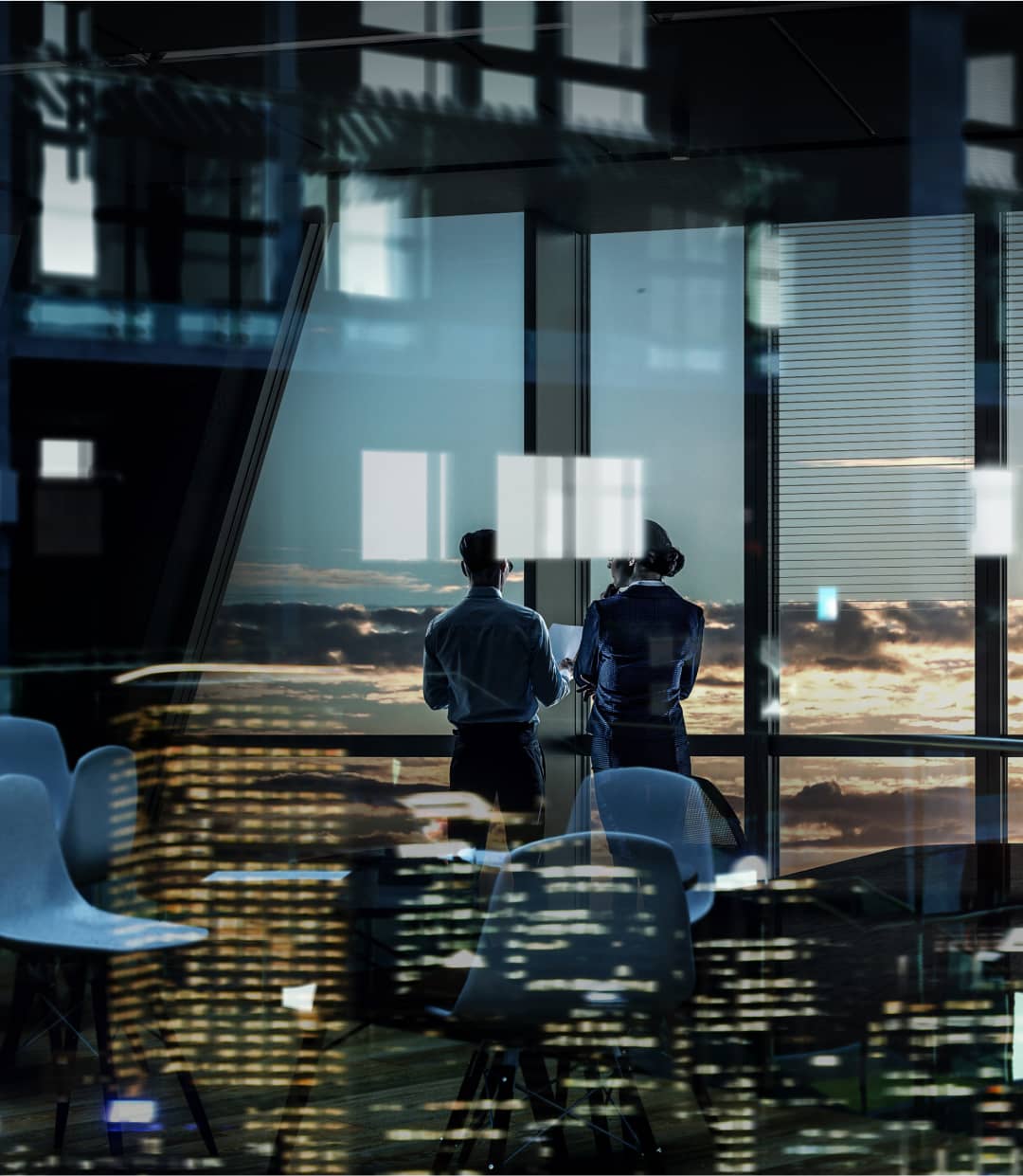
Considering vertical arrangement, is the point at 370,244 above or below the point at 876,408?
above

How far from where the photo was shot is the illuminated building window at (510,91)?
4.02 m

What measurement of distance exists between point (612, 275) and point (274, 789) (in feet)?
7.35

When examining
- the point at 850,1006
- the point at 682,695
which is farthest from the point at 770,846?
the point at 850,1006

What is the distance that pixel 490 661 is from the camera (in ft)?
12.3

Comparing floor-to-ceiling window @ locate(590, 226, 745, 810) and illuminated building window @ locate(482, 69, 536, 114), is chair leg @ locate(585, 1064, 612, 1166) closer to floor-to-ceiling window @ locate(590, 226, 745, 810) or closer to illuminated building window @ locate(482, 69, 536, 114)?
floor-to-ceiling window @ locate(590, 226, 745, 810)

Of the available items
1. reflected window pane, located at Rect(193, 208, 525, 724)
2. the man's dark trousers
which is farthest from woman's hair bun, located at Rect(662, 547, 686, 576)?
the man's dark trousers

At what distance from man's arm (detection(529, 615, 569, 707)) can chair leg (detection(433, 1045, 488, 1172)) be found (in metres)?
1.26

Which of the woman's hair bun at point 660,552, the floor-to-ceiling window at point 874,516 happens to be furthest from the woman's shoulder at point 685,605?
the floor-to-ceiling window at point 874,516

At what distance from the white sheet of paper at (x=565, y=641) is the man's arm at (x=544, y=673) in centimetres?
69

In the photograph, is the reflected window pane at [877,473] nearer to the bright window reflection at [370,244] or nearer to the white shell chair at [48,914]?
the bright window reflection at [370,244]

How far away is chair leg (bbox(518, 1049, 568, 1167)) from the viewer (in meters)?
2.65

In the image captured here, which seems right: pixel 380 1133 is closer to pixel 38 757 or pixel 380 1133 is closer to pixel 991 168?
pixel 38 757

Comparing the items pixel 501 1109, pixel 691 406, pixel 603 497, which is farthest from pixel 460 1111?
pixel 691 406

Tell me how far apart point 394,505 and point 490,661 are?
3.75ft
